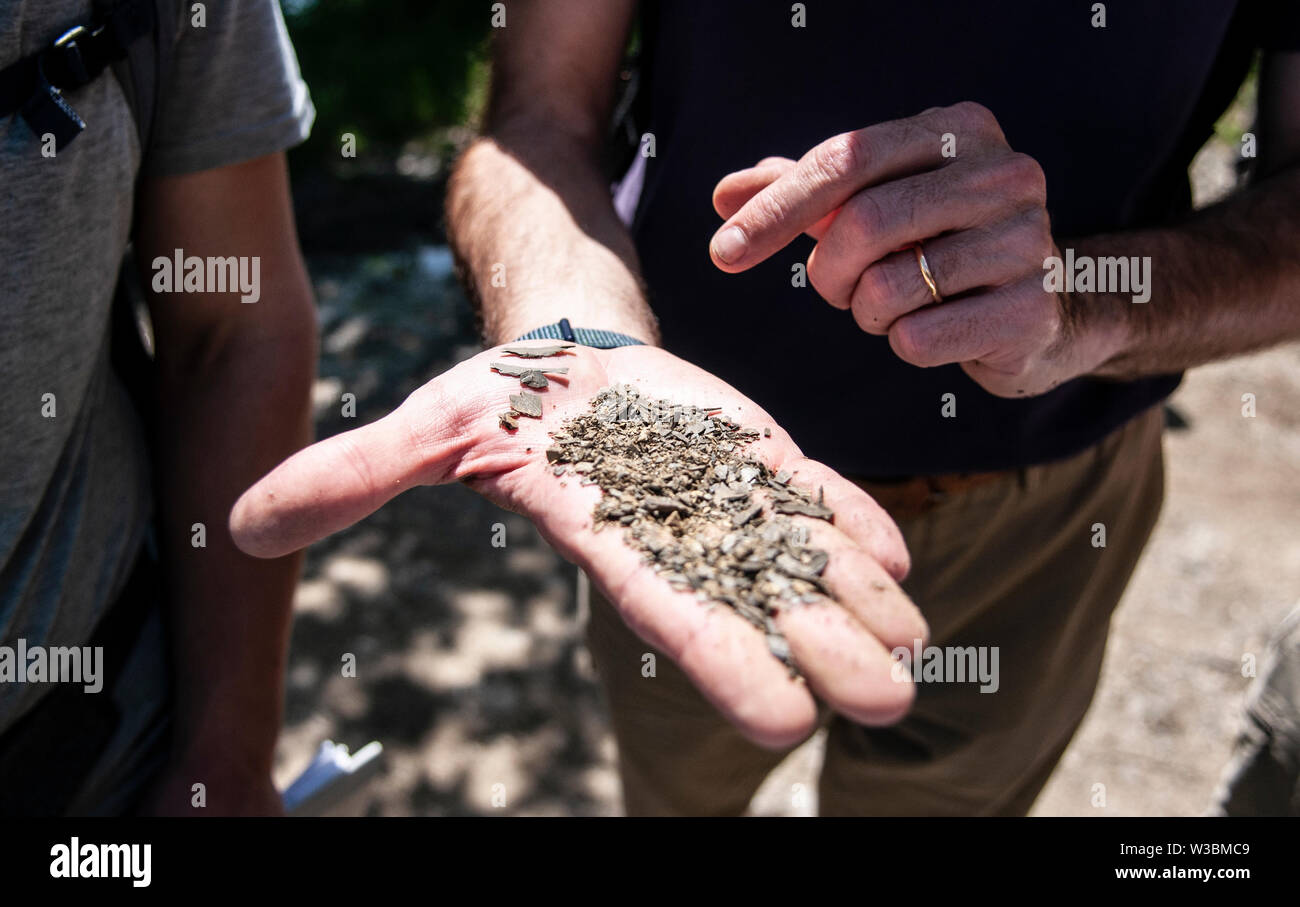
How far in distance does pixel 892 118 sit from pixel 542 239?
760 millimetres

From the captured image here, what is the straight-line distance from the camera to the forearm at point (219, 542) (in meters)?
1.85

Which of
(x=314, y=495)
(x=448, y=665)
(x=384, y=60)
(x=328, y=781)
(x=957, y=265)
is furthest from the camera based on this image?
(x=384, y=60)

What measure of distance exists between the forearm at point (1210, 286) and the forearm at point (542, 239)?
0.89 meters

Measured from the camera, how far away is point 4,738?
1602 millimetres

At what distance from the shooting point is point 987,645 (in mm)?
2277

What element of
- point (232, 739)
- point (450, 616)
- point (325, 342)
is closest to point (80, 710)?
point (232, 739)

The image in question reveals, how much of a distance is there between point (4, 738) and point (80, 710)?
12 cm

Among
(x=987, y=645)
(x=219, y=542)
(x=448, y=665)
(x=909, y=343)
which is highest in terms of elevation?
(x=909, y=343)

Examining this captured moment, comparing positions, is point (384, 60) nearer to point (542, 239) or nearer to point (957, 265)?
point (542, 239)

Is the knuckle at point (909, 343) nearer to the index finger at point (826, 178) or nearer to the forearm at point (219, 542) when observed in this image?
the index finger at point (826, 178)

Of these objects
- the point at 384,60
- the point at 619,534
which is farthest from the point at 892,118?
the point at 384,60

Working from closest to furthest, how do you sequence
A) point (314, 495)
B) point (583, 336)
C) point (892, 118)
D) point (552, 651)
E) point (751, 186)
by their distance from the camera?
point (314, 495), point (751, 186), point (583, 336), point (892, 118), point (552, 651)

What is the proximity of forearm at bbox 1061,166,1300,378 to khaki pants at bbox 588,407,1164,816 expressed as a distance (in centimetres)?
33

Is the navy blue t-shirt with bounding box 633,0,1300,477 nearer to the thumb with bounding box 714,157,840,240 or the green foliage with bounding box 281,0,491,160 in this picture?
the thumb with bounding box 714,157,840,240
